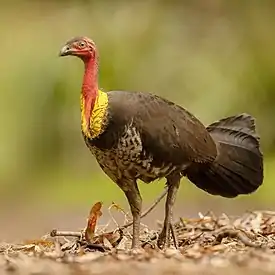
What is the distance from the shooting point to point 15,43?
28.6 ft

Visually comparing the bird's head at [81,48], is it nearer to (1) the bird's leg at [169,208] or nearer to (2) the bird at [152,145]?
(2) the bird at [152,145]

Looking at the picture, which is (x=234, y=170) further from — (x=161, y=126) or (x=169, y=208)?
(x=161, y=126)

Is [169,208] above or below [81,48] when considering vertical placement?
below

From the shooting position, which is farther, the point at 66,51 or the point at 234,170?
the point at 234,170

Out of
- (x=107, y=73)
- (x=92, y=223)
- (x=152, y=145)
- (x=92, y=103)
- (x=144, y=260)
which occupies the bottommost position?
(x=144, y=260)

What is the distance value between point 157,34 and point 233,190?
193 inches

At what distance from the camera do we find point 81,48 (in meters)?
3.54

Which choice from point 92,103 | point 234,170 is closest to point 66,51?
point 92,103

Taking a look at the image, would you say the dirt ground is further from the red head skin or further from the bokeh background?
the bokeh background

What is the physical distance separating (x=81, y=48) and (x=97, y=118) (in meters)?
0.32

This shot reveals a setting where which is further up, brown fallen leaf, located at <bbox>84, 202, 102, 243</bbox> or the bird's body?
the bird's body

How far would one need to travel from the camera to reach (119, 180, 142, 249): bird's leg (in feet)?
11.5

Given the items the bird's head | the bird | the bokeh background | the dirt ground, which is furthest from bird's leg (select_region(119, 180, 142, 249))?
the bokeh background

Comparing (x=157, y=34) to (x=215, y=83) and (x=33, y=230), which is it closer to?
(x=215, y=83)
